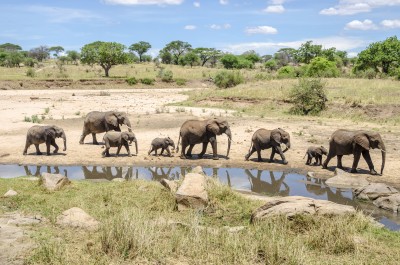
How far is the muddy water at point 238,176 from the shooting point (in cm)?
1370

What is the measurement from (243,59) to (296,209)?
285 ft

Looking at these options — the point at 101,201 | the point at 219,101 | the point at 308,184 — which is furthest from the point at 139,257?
the point at 219,101

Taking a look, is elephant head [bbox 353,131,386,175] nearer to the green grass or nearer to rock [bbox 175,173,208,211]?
the green grass


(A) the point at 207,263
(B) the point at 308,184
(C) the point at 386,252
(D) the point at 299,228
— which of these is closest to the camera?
(A) the point at 207,263

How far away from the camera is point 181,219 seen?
9.10 m

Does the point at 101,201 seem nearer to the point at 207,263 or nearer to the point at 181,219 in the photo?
the point at 181,219

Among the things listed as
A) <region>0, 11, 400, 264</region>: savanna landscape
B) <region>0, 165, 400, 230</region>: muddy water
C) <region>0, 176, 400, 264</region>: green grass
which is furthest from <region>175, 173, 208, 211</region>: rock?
<region>0, 165, 400, 230</region>: muddy water

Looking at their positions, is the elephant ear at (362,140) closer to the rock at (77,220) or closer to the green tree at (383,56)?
the rock at (77,220)

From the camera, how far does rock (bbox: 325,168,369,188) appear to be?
548 inches

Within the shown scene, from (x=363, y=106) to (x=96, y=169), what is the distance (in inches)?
802

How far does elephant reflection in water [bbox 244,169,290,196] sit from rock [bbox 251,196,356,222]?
4733 millimetres

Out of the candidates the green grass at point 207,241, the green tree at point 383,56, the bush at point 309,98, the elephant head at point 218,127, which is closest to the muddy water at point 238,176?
the elephant head at point 218,127

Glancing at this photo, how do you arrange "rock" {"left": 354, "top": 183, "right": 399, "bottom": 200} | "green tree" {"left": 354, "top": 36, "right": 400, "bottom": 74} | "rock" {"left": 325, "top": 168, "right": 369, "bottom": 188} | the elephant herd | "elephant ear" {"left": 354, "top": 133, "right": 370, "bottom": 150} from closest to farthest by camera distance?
"rock" {"left": 354, "top": 183, "right": 399, "bottom": 200} → "rock" {"left": 325, "top": 168, "right": 369, "bottom": 188} → "elephant ear" {"left": 354, "top": 133, "right": 370, "bottom": 150} → the elephant herd → "green tree" {"left": 354, "top": 36, "right": 400, "bottom": 74}

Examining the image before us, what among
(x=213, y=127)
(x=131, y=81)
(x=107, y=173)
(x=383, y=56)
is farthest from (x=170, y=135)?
(x=383, y=56)
